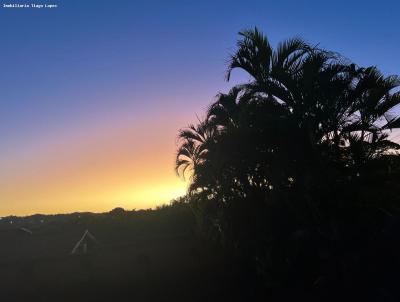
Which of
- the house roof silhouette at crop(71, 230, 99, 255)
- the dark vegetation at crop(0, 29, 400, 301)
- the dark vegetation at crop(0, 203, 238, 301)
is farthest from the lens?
the house roof silhouette at crop(71, 230, 99, 255)

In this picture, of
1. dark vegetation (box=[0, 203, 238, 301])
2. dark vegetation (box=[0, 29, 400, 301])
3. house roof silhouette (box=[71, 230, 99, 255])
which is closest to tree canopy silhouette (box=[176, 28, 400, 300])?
dark vegetation (box=[0, 29, 400, 301])

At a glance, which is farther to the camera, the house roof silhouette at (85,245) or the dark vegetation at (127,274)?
the house roof silhouette at (85,245)

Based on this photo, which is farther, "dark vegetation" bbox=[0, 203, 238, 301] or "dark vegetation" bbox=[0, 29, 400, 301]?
"dark vegetation" bbox=[0, 203, 238, 301]

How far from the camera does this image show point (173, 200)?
34594 millimetres

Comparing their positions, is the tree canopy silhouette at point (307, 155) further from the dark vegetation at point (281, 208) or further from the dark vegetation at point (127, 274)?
the dark vegetation at point (127, 274)

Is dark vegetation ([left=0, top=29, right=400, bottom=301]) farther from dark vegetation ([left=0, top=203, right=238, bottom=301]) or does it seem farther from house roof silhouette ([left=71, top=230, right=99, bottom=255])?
house roof silhouette ([left=71, top=230, right=99, bottom=255])

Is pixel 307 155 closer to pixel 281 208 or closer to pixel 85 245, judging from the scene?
pixel 281 208

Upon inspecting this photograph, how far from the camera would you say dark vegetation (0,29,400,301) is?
11.5 meters

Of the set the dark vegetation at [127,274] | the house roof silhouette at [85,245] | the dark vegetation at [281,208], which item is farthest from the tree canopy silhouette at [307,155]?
the house roof silhouette at [85,245]

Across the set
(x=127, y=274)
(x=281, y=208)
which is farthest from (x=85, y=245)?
(x=281, y=208)

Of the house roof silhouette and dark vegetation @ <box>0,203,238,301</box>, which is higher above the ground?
the house roof silhouette

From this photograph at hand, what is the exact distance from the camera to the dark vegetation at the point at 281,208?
1148 centimetres

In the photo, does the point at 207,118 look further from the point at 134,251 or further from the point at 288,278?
the point at 288,278

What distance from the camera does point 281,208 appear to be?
531 inches
